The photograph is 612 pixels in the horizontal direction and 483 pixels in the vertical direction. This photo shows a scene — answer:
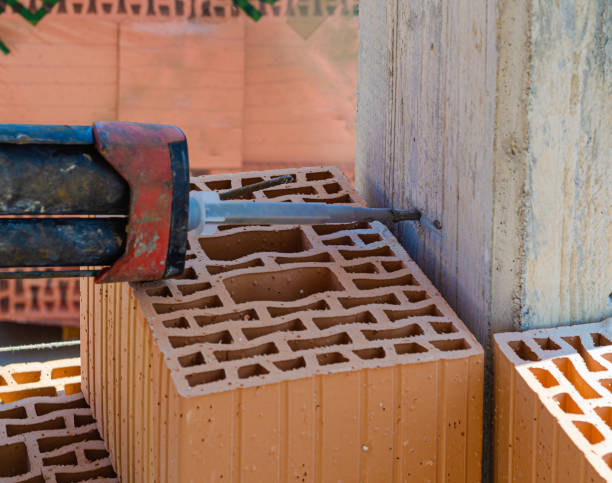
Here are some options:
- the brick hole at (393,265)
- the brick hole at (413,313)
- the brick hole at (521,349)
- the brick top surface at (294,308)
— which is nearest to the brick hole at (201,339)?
the brick top surface at (294,308)

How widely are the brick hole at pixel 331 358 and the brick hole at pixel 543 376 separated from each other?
341 mm

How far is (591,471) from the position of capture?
3.50 ft

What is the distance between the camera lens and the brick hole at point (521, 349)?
4.47ft

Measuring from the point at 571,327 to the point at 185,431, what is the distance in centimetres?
78

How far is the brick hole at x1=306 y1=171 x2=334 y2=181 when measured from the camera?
75.0 inches

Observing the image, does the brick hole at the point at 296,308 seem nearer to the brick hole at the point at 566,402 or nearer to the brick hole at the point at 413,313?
the brick hole at the point at 413,313

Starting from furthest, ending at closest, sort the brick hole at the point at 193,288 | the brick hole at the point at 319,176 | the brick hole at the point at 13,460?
the brick hole at the point at 319,176
the brick hole at the point at 13,460
the brick hole at the point at 193,288

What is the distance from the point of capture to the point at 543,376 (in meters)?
1.30

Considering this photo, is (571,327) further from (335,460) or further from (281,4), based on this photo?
(281,4)

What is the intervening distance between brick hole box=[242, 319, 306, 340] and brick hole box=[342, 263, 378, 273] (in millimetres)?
230

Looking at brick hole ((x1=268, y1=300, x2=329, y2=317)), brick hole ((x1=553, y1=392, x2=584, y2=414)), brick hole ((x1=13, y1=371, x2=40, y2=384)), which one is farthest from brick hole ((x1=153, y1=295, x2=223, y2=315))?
brick hole ((x1=13, y1=371, x2=40, y2=384))

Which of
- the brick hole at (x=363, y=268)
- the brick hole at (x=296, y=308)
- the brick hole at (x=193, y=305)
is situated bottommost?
the brick hole at (x=296, y=308)

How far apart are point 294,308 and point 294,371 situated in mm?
225

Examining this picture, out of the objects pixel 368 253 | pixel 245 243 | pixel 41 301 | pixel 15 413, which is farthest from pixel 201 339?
pixel 41 301
